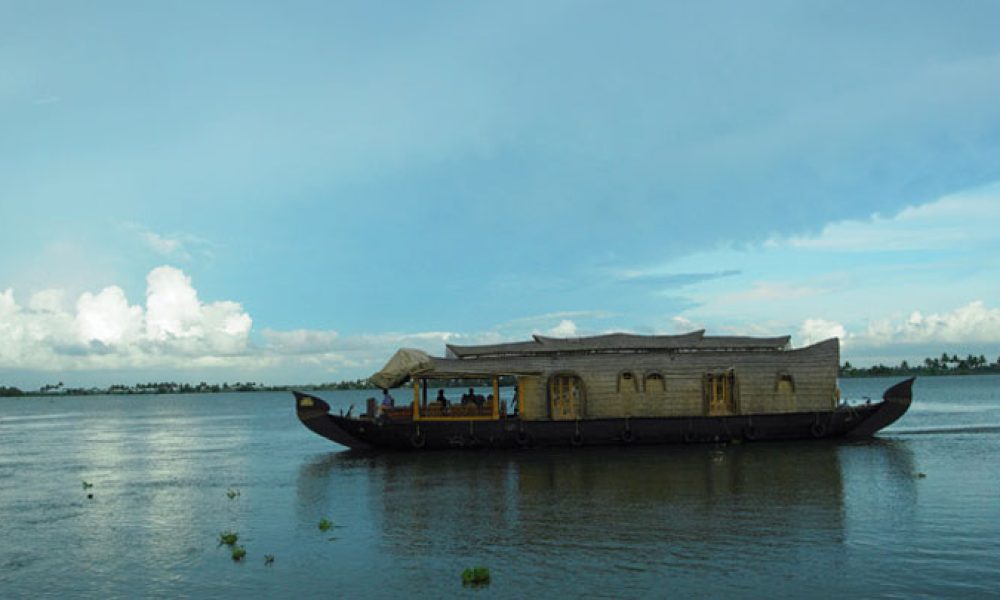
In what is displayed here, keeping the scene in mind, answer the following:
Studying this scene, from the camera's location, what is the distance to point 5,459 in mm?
44438

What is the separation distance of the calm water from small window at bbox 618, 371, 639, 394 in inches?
100

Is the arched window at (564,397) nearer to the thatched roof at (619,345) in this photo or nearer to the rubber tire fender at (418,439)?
the thatched roof at (619,345)

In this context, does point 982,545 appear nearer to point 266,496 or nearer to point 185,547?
point 185,547

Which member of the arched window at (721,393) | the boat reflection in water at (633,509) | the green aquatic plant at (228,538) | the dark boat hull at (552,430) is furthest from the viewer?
the arched window at (721,393)

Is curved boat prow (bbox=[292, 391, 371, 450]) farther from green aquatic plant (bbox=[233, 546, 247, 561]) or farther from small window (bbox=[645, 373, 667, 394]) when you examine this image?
green aquatic plant (bbox=[233, 546, 247, 561])

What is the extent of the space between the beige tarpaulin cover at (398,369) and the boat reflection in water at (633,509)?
3.23 m

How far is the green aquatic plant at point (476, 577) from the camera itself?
14281 mm

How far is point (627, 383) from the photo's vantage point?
110 ft

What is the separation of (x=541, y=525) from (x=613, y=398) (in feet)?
49.3

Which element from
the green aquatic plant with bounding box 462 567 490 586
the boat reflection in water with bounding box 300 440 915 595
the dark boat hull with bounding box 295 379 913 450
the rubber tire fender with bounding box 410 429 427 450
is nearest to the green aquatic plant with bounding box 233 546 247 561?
the boat reflection in water with bounding box 300 440 915 595

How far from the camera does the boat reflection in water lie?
14.9m

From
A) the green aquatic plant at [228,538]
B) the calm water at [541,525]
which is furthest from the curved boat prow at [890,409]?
the green aquatic plant at [228,538]

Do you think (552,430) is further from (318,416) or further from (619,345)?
(318,416)

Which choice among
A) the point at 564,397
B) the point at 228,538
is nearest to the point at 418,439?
the point at 564,397
